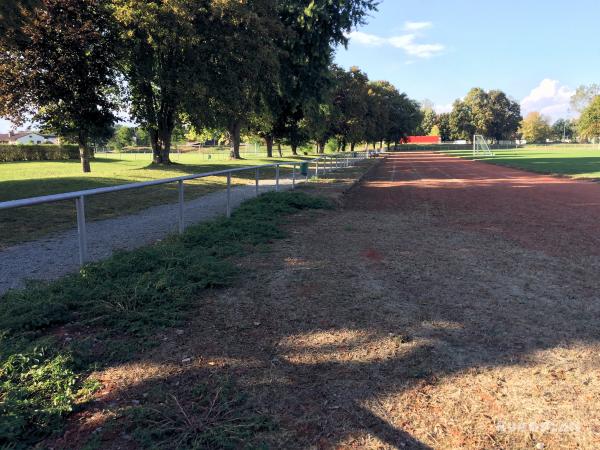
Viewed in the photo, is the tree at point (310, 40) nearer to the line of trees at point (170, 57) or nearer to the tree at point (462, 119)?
the line of trees at point (170, 57)

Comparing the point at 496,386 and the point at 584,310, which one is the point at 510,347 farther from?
the point at 584,310

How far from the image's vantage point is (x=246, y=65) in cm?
2161

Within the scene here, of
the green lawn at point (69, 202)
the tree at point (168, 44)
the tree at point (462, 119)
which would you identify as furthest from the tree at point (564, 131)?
the green lawn at point (69, 202)

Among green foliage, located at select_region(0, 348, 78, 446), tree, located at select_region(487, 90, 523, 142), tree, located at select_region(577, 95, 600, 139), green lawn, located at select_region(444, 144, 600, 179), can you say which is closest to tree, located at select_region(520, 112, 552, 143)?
tree, located at select_region(487, 90, 523, 142)

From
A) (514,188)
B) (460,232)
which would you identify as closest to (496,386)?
(460,232)

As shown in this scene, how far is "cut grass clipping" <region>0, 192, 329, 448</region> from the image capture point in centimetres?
268

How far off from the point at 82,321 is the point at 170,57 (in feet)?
72.1

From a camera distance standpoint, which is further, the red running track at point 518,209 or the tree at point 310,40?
the tree at point 310,40

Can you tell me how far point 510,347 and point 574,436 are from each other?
1.15m

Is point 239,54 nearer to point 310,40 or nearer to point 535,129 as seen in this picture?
point 310,40

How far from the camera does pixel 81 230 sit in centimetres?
511

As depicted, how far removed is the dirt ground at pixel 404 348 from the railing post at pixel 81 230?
5.35 feet

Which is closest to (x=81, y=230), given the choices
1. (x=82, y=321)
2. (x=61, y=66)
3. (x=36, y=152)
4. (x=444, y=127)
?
(x=82, y=321)

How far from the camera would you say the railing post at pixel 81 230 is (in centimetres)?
493
